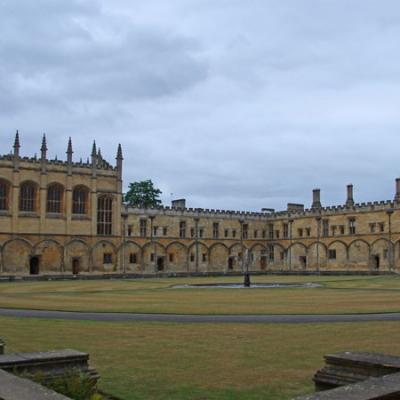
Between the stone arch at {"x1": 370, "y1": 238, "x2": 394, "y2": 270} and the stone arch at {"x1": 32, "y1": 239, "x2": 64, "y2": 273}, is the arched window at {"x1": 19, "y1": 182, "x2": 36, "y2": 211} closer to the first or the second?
the stone arch at {"x1": 32, "y1": 239, "x2": 64, "y2": 273}

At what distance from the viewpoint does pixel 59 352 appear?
841cm

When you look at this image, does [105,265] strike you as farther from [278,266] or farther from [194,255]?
[278,266]

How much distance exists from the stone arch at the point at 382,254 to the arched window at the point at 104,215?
3055cm

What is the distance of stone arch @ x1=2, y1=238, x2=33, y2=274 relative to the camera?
203ft

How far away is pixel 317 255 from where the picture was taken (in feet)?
253

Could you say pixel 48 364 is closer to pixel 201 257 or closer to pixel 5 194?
pixel 5 194

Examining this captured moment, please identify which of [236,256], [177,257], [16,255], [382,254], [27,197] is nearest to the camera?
[16,255]

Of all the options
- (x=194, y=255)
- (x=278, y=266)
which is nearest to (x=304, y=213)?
(x=278, y=266)

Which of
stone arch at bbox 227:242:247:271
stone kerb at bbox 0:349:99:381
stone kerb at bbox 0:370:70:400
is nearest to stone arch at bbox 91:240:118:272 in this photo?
stone arch at bbox 227:242:247:271

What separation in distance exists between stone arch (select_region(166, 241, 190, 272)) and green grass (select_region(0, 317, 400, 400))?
5849cm

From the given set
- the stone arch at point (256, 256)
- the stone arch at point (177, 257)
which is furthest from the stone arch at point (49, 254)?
the stone arch at point (256, 256)

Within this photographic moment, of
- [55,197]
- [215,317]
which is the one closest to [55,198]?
[55,197]

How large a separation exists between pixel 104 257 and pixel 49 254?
6627 millimetres

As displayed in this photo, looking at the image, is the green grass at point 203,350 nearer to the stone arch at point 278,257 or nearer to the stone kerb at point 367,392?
the stone kerb at point 367,392
